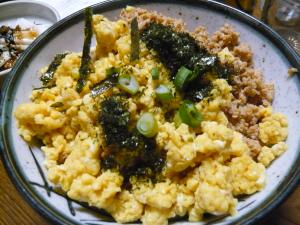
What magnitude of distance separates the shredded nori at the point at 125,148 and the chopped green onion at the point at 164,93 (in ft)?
0.45

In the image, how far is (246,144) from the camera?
4.95 ft

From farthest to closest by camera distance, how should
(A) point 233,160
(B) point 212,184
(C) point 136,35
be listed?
(C) point 136,35, (A) point 233,160, (B) point 212,184

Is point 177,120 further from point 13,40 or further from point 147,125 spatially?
point 13,40

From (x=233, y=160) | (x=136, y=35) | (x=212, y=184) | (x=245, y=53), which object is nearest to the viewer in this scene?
(x=212, y=184)

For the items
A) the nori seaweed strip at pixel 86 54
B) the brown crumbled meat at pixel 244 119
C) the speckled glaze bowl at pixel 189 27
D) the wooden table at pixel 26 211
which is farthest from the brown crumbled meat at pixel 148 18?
the wooden table at pixel 26 211

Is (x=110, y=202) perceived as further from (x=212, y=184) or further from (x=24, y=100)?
(x=24, y=100)

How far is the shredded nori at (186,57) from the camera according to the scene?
1576 millimetres

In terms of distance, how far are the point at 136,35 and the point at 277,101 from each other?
681 mm

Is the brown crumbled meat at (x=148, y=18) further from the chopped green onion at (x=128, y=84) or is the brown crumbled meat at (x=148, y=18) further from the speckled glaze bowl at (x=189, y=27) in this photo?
the chopped green onion at (x=128, y=84)

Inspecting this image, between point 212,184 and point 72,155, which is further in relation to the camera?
point 72,155

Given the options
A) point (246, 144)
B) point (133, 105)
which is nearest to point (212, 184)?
point (246, 144)

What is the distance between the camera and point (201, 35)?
1.87 metres

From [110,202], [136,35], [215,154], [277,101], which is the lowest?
[110,202]

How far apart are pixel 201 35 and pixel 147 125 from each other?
68 cm
